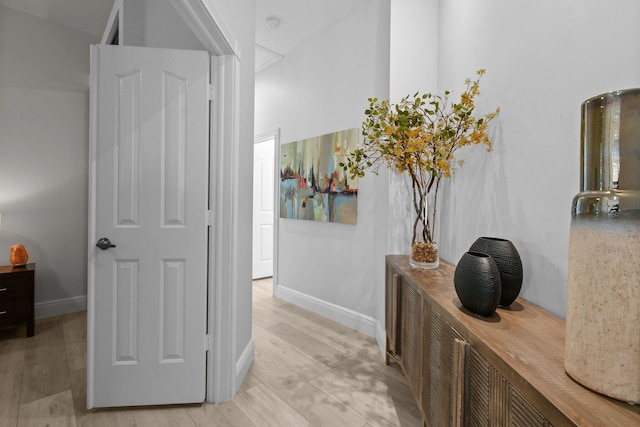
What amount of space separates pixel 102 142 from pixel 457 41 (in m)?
2.13

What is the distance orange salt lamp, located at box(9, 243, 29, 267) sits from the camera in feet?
8.80

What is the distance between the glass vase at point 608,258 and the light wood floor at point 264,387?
1305 mm

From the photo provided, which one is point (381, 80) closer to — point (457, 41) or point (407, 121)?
point (457, 41)

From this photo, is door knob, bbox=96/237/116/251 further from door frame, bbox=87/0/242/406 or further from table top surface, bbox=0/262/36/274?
table top surface, bbox=0/262/36/274

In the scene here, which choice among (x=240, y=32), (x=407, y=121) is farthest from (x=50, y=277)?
(x=407, y=121)

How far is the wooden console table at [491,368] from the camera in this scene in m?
0.61

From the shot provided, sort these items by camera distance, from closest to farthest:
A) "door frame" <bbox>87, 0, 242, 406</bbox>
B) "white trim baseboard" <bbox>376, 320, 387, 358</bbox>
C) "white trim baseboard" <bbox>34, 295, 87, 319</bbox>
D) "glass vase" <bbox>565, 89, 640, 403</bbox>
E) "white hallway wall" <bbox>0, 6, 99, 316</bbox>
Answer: "glass vase" <bbox>565, 89, 640, 403</bbox>, "door frame" <bbox>87, 0, 242, 406</bbox>, "white trim baseboard" <bbox>376, 320, 387, 358</bbox>, "white hallway wall" <bbox>0, 6, 99, 316</bbox>, "white trim baseboard" <bbox>34, 295, 87, 319</bbox>

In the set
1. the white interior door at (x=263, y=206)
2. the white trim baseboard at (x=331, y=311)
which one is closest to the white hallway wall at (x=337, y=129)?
the white trim baseboard at (x=331, y=311)

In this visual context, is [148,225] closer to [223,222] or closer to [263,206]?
[223,222]

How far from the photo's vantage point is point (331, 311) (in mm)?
3082

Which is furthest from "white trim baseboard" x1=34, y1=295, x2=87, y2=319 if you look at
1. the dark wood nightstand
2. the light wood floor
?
the dark wood nightstand

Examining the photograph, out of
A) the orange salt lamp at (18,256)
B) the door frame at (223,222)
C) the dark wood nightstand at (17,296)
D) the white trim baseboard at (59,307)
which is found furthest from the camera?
the white trim baseboard at (59,307)

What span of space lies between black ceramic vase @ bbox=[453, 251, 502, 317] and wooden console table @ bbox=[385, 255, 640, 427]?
0.04m

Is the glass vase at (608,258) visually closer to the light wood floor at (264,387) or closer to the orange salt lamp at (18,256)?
the light wood floor at (264,387)
